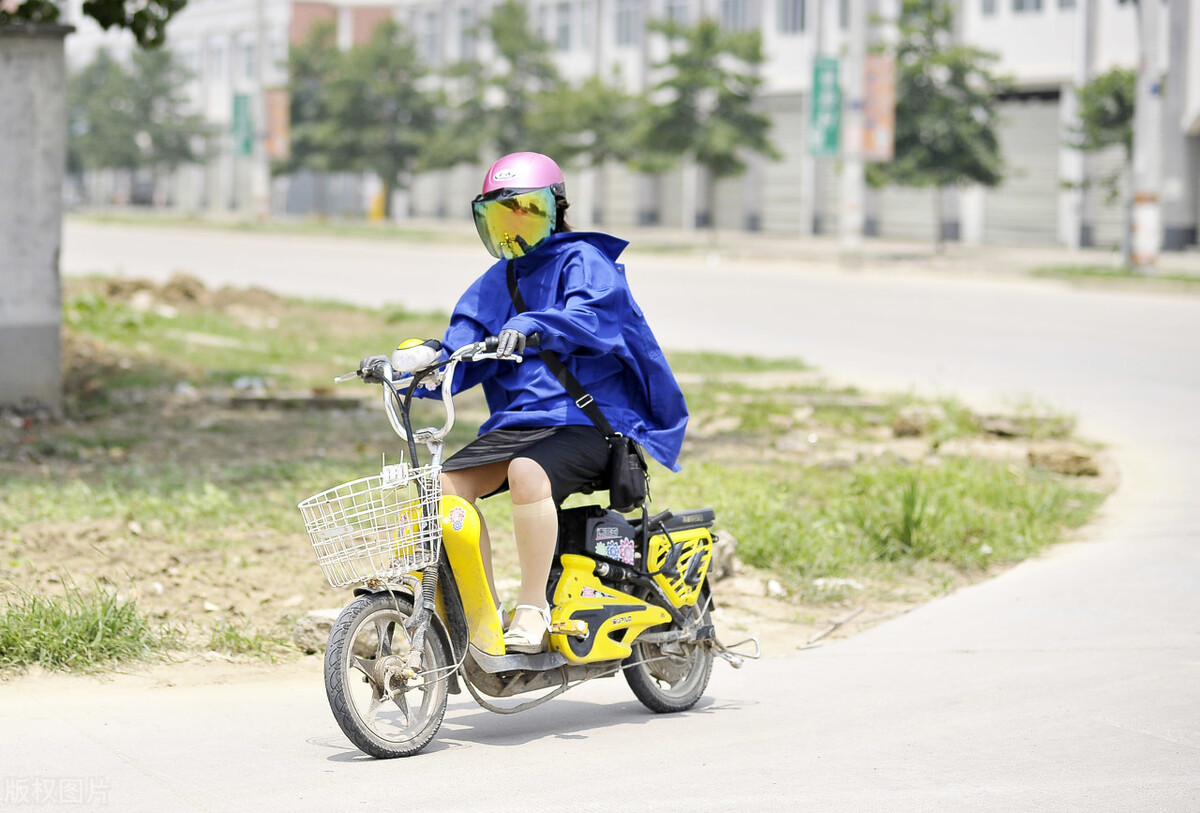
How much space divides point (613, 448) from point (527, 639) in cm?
65

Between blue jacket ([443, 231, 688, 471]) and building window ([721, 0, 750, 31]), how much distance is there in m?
50.0

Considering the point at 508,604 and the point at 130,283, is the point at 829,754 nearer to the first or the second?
the point at 508,604

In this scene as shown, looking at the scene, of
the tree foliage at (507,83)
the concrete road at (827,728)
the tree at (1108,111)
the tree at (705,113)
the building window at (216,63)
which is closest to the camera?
the concrete road at (827,728)

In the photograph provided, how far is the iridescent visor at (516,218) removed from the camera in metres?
4.79

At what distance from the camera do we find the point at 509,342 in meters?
4.40

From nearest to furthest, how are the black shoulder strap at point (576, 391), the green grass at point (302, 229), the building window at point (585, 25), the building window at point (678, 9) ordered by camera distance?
the black shoulder strap at point (576, 391), the green grass at point (302, 229), the building window at point (678, 9), the building window at point (585, 25)

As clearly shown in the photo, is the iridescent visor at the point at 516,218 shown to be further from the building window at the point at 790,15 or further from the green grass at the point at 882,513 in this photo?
the building window at the point at 790,15

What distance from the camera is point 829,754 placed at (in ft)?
15.4

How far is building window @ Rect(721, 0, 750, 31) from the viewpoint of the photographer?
53438 mm

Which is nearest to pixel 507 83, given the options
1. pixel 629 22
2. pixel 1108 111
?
pixel 629 22

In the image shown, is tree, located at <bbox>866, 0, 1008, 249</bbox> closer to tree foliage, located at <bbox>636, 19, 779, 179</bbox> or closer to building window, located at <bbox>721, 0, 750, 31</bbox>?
tree foliage, located at <bbox>636, 19, 779, 179</bbox>

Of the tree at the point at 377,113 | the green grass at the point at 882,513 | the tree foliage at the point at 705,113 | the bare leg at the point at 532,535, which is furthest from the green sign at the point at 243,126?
the bare leg at the point at 532,535

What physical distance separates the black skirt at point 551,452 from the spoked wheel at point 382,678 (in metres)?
0.48

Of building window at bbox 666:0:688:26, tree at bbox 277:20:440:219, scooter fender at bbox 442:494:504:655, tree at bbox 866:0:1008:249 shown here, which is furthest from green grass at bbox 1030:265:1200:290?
building window at bbox 666:0:688:26
